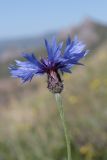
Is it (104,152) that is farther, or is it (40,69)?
(104,152)

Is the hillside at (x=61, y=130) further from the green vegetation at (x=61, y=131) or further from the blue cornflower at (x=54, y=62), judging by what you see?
the blue cornflower at (x=54, y=62)

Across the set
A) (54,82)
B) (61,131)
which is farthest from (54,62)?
(61,131)

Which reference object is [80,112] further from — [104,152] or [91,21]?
[91,21]

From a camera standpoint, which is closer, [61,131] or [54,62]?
[54,62]

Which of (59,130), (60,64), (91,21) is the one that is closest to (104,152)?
(59,130)

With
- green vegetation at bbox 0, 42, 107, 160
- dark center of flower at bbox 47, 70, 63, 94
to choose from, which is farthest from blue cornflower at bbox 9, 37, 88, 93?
green vegetation at bbox 0, 42, 107, 160

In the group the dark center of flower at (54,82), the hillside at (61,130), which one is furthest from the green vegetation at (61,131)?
the dark center of flower at (54,82)

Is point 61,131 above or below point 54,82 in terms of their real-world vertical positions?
above

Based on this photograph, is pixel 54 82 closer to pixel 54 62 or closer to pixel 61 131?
pixel 54 62
